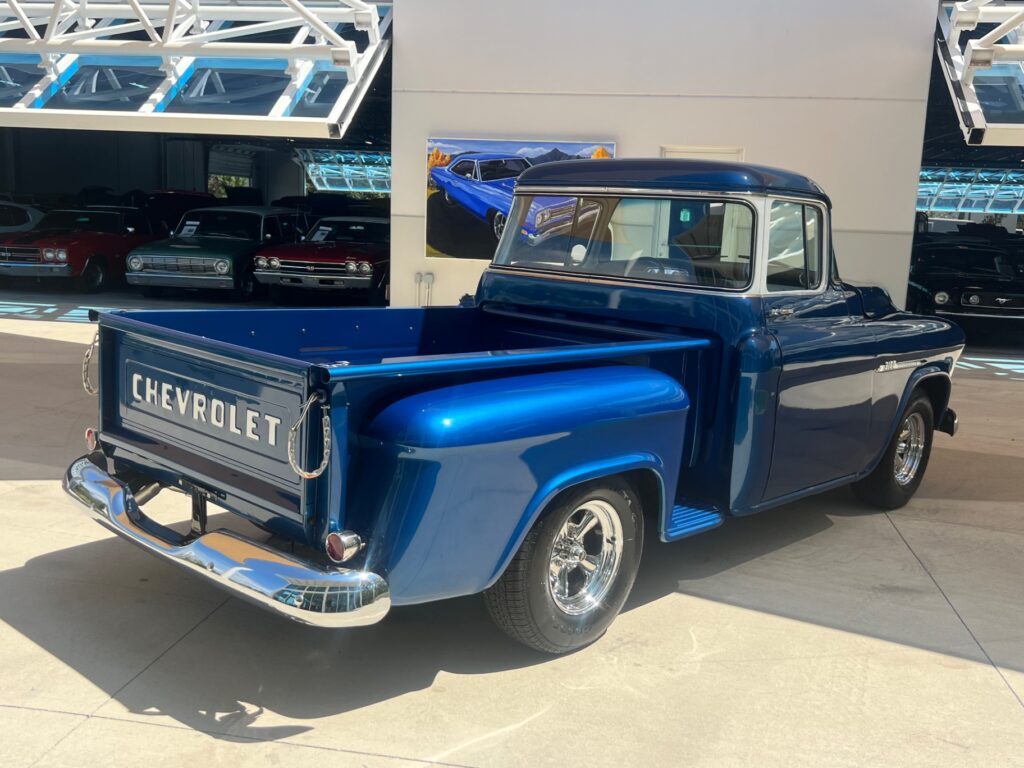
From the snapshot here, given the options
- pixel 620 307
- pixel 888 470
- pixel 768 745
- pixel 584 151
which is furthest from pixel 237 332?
pixel 584 151

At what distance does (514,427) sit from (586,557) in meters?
0.88

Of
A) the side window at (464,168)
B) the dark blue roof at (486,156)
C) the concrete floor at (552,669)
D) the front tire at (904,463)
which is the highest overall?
the dark blue roof at (486,156)

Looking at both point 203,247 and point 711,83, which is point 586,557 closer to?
point 711,83

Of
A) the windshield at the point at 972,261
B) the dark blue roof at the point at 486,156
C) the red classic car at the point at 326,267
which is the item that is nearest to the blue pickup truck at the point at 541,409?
the dark blue roof at the point at 486,156

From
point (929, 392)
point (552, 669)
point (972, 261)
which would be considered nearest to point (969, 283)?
point (972, 261)

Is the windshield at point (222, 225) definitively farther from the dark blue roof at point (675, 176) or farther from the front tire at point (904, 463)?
the front tire at point (904, 463)

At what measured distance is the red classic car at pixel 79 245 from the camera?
15297 millimetres

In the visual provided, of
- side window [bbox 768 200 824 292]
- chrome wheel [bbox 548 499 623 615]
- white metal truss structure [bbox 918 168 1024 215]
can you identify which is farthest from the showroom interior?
white metal truss structure [bbox 918 168 1024 215]

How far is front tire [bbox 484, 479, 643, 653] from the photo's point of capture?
11.6 ft

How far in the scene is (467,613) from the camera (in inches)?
166

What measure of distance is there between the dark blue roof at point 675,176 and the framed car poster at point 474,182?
286 inches

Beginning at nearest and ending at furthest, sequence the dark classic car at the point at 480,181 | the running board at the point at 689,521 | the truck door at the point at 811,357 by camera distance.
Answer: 1. the running board at the point at 689,521
2. the truck door at the point at 811,357
3. the dark classic car at the point at 480,181

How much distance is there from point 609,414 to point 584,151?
30.3 ft

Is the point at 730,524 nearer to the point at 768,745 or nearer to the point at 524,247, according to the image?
the point at 524,247
